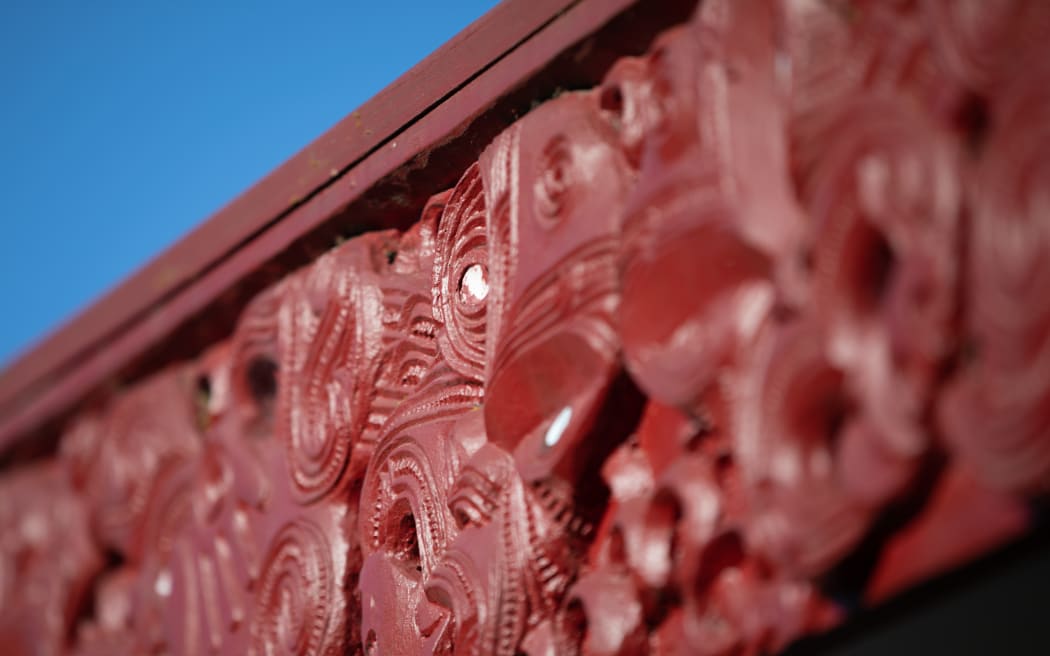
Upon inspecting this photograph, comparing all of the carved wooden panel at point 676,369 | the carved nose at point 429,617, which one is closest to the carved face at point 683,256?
the carved wooden panel at point 676,369

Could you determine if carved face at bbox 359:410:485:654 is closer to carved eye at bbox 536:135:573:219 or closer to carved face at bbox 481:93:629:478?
carved face at bbox 481:93:629:478

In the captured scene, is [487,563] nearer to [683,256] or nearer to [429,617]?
[429,617]

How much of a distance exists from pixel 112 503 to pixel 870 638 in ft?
3.27

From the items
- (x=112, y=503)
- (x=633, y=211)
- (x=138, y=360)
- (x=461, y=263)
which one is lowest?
(x=633, y=211)

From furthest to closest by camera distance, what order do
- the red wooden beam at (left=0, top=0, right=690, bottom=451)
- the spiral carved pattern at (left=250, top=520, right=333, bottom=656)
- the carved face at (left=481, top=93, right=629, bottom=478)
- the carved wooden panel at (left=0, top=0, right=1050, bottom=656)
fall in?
the spiral carved pattern at (left=250, top=520, right=333, bottom=656)
the red wooden beam at (left=0, top=0, right=690, bottom=451)
the carved face at (left=481, top=93, right=629, bottom=478)
the carved wooden panel at (left=0, top=0, right=1050, bottom=656)

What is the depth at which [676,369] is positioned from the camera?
2.75ft

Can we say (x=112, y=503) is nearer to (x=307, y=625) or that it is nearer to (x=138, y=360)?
(x=138, y=360)

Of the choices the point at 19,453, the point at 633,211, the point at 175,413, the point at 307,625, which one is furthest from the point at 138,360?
the point at 633,211

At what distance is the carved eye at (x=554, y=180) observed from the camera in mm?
968

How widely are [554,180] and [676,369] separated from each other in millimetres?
205

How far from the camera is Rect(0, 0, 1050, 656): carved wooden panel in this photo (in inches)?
26.8

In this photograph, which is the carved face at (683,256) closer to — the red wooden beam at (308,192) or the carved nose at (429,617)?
the red wooden beam at (308,192)

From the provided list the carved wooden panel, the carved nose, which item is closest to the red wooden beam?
the carved wooden panel

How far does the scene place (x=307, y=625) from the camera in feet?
3.85
